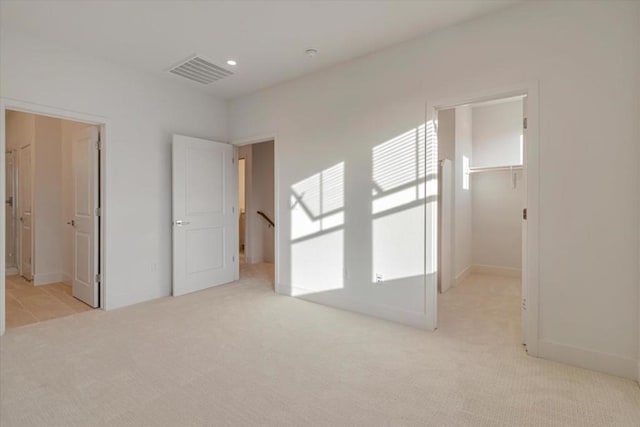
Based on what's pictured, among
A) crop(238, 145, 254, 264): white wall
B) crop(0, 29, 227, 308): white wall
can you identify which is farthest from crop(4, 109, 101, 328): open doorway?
crop(238, 145, 254, 264): white wall

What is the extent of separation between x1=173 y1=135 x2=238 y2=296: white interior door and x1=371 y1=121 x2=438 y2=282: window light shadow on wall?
241 cm

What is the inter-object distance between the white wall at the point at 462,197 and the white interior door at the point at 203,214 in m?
3.33

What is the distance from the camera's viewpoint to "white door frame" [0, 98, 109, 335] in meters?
2.91

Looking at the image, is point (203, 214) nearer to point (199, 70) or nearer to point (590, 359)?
point (199, 70)

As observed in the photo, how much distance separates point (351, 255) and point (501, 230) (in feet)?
10.4

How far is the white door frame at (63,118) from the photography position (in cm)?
291

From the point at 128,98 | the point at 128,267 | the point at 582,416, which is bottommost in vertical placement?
the point at 582,416

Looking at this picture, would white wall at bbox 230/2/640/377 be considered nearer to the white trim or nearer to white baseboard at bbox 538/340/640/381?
white baseboard at bbox 538/340/640/381

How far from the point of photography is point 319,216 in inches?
152

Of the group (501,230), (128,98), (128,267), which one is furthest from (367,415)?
(501,230)

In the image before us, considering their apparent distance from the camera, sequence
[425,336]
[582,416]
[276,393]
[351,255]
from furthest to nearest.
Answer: [351,255], [425,336], [276,393], [582,416]

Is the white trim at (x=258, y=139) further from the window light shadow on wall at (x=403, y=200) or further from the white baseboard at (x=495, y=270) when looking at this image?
the white baseboard at (x=495, y=270)

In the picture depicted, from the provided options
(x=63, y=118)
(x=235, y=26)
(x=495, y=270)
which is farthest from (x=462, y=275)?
(x=63, y=118)

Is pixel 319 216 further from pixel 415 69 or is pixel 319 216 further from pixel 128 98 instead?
pixel 128 98
